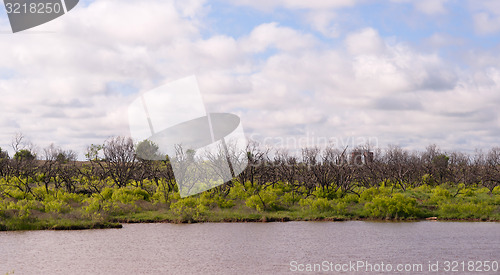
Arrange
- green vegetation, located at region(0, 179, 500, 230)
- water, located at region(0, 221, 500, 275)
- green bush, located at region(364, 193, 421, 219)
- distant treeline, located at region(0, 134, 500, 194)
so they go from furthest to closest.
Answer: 1. distant treeline, located at region(0, 134, 500, 194)
2. green bush, located at region(364, 193, 421, 219)
3. green vegetation, located at region(0, 179, 500, 230)
4. water, located at region(0, 221, 500, 275)

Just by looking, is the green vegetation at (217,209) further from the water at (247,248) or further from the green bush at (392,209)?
the water at (247,248)

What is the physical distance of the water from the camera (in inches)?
755

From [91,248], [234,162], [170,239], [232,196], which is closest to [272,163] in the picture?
[234,162]

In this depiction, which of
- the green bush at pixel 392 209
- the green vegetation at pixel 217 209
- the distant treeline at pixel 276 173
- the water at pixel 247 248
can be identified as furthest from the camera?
the distant treeline at pixel 276 173

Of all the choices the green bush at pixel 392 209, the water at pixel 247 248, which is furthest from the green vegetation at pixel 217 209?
the water at pixel 247 248

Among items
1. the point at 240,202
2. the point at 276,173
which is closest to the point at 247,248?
the point at 240,202

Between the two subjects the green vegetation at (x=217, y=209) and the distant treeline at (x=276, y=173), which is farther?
the distant treeline at (x=276, y=173)

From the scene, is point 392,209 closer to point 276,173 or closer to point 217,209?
point 217,209

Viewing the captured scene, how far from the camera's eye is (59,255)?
853 inches

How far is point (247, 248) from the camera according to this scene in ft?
75.8

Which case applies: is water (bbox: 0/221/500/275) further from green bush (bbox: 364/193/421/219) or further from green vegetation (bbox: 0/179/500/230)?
green bush (bbox: 364/193/421/219)

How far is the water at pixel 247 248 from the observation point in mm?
19172

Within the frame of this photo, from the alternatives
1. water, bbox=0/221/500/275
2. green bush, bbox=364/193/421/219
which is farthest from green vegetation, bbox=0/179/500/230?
water, bbox=0/221/500/275

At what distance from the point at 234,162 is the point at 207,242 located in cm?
2487
